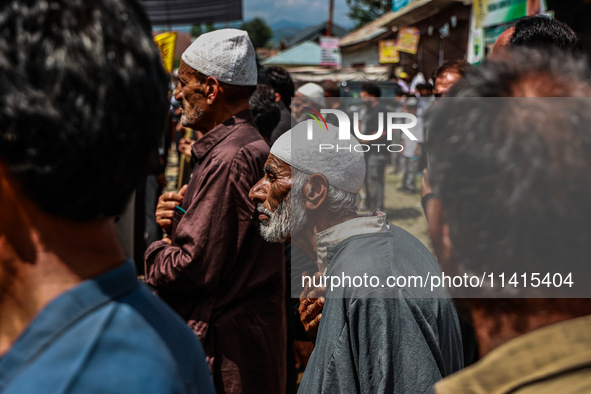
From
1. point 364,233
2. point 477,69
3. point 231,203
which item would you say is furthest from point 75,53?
point 231,203

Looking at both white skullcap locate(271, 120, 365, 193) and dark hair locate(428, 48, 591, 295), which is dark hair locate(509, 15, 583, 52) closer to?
white skullcap locate(271, 120, 365, 193)

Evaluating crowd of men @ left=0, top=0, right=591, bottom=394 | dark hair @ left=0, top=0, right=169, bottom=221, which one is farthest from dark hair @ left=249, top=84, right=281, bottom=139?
dark hair @ left=0, top=0, right=169, bottom=221

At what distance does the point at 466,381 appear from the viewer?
34.4 inches

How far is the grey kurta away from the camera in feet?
5.16

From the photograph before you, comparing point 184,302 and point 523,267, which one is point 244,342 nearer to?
point 184,302

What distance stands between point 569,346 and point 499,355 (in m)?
0.10

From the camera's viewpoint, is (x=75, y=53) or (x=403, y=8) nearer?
(x=75, y=53)

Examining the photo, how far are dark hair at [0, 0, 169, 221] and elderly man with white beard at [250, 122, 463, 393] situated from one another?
0.98 metres

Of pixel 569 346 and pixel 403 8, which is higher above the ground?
pixel 569 346

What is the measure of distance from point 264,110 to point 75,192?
3289 mm

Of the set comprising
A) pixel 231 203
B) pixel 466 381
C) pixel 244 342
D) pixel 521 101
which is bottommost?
pixel 244 342

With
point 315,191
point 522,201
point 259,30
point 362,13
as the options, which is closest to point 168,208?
point 315,191

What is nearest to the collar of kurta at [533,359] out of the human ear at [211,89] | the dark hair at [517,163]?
the dark hair at [517,163]

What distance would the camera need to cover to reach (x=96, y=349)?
80 cm
